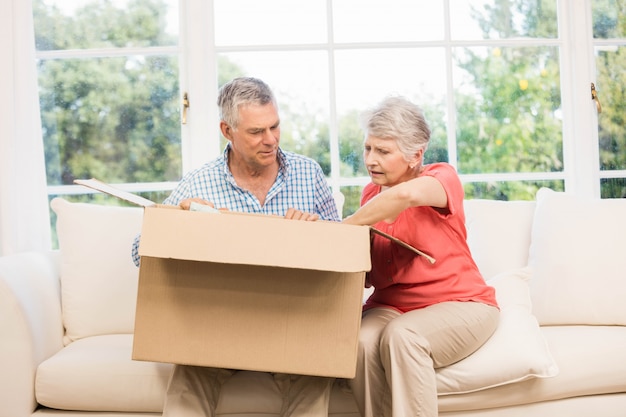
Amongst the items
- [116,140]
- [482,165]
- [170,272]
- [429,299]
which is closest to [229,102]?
[170,272]

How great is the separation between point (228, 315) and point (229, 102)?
717 millimetres

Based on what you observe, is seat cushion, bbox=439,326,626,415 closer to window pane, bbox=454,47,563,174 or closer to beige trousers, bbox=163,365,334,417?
beige trousers, bbox=163,365,334,417

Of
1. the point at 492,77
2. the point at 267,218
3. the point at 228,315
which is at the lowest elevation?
the point at 228,315

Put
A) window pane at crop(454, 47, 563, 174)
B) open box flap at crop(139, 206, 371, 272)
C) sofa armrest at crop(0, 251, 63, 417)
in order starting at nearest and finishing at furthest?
open box flap at crop(139, 206, 371, 272)
sofa armrest at crop(0, 251, 63, 417)
window pane at crop(454, 47, 563, 174)

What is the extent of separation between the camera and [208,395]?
6.50ft

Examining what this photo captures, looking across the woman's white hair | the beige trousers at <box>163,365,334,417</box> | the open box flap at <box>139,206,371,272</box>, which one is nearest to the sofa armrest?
the beige trousers at <box>163,365,334,417</box>

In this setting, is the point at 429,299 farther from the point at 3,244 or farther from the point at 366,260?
the point at 3,244

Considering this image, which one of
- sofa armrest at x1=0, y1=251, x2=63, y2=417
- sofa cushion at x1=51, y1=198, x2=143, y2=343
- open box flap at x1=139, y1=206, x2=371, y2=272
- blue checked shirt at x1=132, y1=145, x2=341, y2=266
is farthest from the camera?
sofa cushion at x1=51, y1=198, x2=143, y2=343

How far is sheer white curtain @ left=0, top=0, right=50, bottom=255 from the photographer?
2916 mm

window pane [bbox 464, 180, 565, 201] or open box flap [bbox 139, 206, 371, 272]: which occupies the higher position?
window pane [bbox 464, 180, 565, 201]

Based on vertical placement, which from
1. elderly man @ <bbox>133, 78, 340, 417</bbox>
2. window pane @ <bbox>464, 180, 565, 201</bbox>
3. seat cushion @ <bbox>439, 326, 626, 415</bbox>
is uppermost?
elderly man @ <bbox>133, 78, 340, 417</bbox>

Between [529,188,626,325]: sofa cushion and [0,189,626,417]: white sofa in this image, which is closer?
[0,189,626,417]: white sofa

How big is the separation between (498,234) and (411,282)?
0.71 metres

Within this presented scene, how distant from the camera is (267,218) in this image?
163cm
